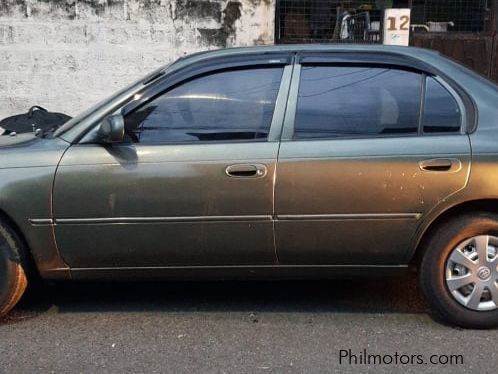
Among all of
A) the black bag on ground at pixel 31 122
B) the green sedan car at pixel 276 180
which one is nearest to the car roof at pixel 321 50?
the green sedan car at pixel 276 180

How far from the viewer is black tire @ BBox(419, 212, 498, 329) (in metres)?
3.93

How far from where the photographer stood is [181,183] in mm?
3916

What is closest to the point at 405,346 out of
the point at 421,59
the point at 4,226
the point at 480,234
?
the point at 480,234

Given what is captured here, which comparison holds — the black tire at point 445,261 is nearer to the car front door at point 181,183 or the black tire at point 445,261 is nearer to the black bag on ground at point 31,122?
the car front door at point 181,183

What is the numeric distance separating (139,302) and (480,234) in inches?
88.2

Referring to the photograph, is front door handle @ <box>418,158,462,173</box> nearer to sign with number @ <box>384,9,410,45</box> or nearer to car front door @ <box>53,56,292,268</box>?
car front door @ <box>53,56,292,268</box>

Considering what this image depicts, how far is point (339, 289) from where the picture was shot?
15.5 ft

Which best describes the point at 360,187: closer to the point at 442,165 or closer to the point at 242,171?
the point at 442,165

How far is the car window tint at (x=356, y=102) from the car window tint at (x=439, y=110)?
2.3 inches

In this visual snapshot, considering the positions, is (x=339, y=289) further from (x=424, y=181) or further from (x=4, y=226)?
(x=4, y=226)

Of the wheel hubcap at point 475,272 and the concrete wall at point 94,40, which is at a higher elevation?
the concrete wall at point 94,40

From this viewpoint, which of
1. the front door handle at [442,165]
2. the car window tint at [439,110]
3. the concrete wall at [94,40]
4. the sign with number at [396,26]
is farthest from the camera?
the sign with number at [396,26]

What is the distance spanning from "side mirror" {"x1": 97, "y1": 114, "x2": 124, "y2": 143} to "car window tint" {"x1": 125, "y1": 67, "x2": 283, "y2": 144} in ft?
0.44

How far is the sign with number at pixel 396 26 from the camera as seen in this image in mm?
8531
